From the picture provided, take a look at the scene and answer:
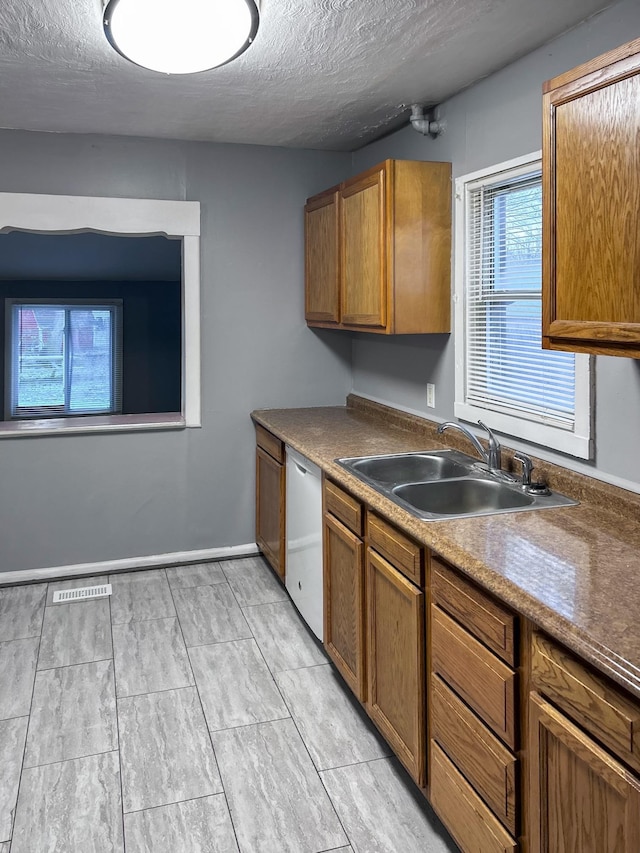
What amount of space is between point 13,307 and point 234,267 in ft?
16.0

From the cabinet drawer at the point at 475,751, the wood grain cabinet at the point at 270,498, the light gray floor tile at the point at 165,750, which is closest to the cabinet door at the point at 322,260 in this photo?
the wood grain cabinet at the point at 270,498

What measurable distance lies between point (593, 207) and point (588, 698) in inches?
40.5

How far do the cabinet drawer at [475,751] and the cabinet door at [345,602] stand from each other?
0.58m

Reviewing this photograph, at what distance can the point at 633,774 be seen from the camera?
45.4 inches

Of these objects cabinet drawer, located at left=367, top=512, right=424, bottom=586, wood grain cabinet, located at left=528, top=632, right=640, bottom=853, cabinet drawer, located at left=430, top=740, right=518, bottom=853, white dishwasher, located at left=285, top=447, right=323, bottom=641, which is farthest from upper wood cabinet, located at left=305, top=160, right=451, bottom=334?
wood grain cabinet, located at left=528, top=632, right=640, bottom=853

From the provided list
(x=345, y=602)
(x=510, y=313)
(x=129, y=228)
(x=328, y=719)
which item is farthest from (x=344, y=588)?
(x=129, y=228)

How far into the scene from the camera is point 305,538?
3.10 metres

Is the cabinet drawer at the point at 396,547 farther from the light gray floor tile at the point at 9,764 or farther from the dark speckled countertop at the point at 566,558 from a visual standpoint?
the light gray floor tile at the point at 9,764

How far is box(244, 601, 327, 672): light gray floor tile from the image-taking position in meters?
2.95

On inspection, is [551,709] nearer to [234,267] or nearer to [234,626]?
[234,626]

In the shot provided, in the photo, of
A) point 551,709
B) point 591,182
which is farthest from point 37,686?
point 591,182

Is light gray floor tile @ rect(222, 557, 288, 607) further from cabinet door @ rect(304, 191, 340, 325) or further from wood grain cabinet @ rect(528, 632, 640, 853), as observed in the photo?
wood grain cabinet @ rect(528, 632, 640, 853)

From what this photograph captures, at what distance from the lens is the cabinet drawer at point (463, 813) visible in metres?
1.57

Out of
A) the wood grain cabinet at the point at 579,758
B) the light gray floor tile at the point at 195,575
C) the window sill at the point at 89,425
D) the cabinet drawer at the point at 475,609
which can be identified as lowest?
the light gray floor tile at the point at 195,575
